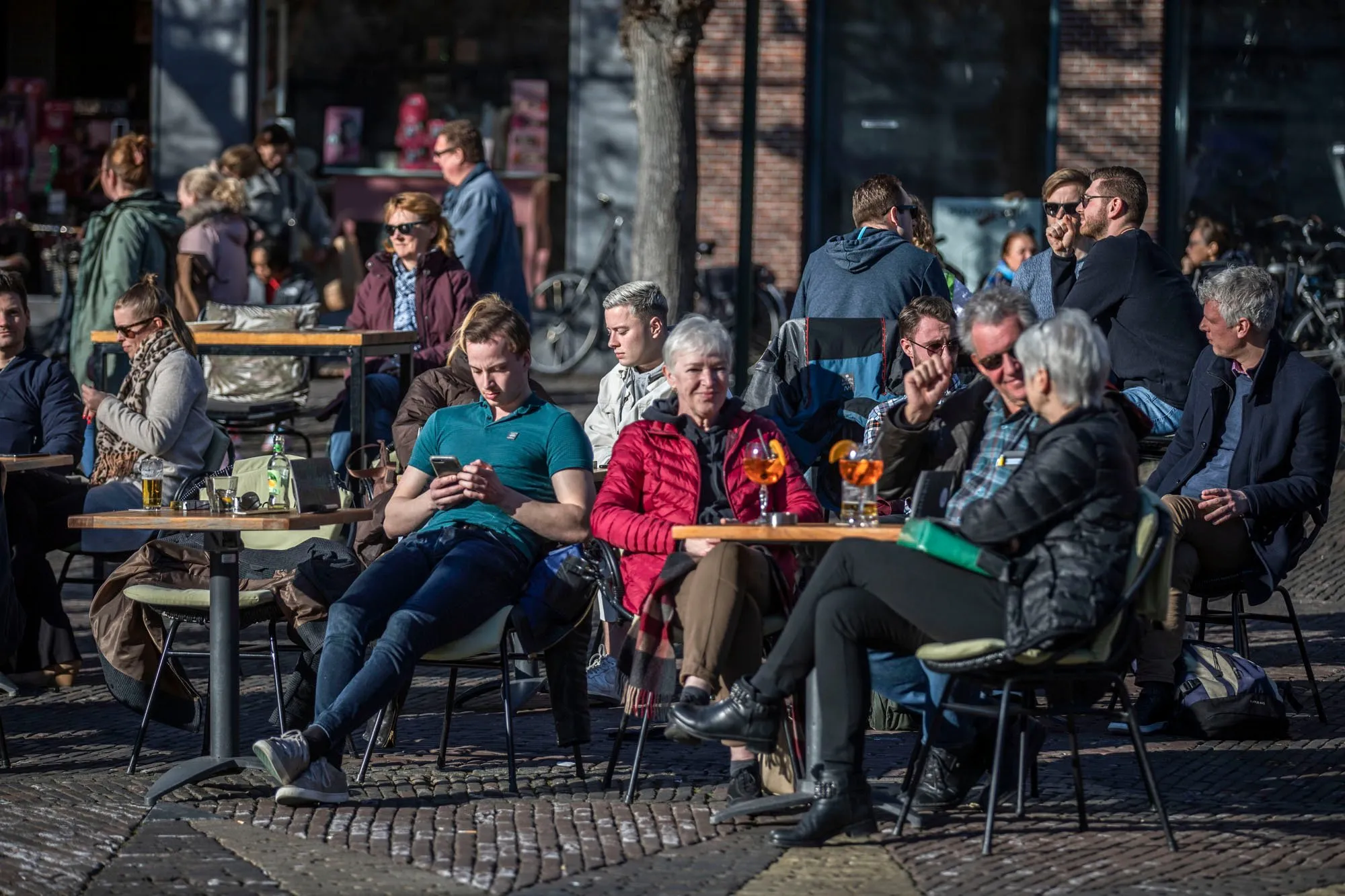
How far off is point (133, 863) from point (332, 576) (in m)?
1.44

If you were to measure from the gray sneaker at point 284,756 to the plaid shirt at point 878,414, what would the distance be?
6.66ft

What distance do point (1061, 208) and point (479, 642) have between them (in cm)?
358

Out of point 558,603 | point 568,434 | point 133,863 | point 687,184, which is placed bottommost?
point 133,863

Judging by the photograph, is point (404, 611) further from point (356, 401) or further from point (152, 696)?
point (356, 401)

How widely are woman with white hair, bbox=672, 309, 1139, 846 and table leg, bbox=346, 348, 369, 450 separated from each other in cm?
442

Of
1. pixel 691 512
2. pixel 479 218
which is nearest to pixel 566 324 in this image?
pixel 479 218

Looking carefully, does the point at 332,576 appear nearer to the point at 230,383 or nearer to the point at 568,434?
the point at 568,434

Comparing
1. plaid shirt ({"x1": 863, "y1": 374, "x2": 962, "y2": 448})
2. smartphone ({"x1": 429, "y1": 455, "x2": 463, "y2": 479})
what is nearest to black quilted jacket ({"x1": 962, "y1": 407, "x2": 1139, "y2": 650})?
plaid shirt ({"x1": 863, "y1": 374, "x2": 962, "y2": 448})

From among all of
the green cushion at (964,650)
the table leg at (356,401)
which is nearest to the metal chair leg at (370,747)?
the green cushion at (964,650)

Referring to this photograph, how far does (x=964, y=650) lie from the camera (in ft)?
17.8

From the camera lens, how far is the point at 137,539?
796 cm

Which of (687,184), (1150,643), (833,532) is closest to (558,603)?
(833,532)

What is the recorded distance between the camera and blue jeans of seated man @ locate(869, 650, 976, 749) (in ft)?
19.2

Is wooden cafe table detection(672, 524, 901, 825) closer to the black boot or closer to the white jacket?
the black boot
